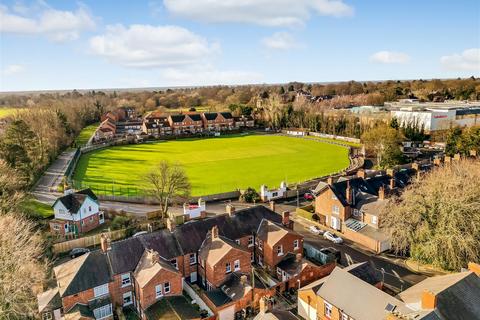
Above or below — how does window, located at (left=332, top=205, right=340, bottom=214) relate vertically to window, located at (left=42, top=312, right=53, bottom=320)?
above

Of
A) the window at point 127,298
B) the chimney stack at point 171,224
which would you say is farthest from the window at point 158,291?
the chimney stack at point 171,224

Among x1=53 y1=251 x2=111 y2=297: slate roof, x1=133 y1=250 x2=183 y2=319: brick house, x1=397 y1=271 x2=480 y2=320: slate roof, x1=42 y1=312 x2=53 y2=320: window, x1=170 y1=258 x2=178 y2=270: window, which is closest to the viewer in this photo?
x1=397 y1=271 x2=480 y2=320: slate roof

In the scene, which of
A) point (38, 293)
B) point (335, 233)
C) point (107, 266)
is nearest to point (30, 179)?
point (38, 293)

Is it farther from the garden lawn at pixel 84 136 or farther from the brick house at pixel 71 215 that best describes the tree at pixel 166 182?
the garden lawn at pixel 84 136

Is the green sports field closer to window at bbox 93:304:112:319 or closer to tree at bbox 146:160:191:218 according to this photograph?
tree at bbox 146:160:191:218

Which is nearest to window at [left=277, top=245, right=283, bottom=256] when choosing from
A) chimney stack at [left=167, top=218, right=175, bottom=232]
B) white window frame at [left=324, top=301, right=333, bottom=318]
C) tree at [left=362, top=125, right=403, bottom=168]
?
white window frame at [left=324, top=301, right=333, bottom=318]

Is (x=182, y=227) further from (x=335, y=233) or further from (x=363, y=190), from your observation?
(x=363, y=190)
